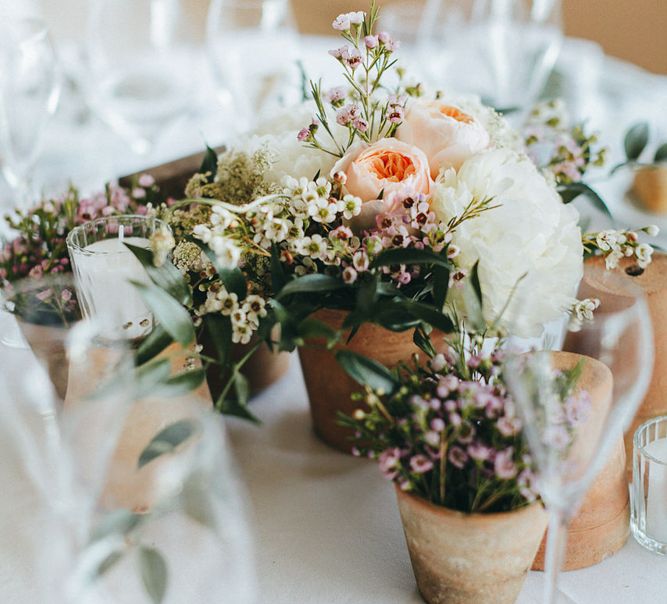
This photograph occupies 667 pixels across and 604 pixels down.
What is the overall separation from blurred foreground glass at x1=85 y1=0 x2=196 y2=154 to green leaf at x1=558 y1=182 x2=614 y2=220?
0.65 m

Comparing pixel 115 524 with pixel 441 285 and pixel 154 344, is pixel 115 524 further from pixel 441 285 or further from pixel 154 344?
pixel 441 285

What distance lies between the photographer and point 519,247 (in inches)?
25.9

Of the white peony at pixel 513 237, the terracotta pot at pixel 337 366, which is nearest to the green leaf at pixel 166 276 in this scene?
the terracotta pot at pixel 337 366

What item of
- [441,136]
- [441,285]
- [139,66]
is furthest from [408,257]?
[139,66]

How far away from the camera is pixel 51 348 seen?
674mm

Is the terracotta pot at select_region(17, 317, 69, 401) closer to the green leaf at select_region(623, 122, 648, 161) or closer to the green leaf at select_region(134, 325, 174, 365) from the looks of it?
the green leaf at select_region(134, 325, 174, 365)

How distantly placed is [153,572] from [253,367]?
1.52 ft

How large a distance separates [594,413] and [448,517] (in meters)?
0.12

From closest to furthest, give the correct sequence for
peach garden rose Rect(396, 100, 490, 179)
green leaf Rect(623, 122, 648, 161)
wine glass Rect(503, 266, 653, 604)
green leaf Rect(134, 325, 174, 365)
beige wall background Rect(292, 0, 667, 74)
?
1. wine glass Rect(503, 266, 653, 604)
2. green leaf Rect(134, 325, 174, 365)
3. peach garden rose Rect(396, 100, 490, 179)
4. green leaf Rect(623, 122, 648, 161)
5. beige wall background Rect(292, 0, 667, 74)

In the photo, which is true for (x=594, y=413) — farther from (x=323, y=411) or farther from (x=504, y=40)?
(x=504, y=40)

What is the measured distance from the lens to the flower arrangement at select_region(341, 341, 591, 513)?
0.54 m

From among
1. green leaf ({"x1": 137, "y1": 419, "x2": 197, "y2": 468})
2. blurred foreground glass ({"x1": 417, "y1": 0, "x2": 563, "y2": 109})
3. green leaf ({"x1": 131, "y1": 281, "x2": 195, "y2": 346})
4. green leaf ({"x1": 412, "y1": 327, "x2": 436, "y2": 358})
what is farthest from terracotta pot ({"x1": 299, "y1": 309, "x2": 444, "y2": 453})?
blurred foreground glass ({"x1": 417, "y1": 0, "x2": 563, "y2": 109})

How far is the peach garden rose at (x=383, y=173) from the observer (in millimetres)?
667

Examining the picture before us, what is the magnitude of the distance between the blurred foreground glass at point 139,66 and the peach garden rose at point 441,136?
61 centimetres
